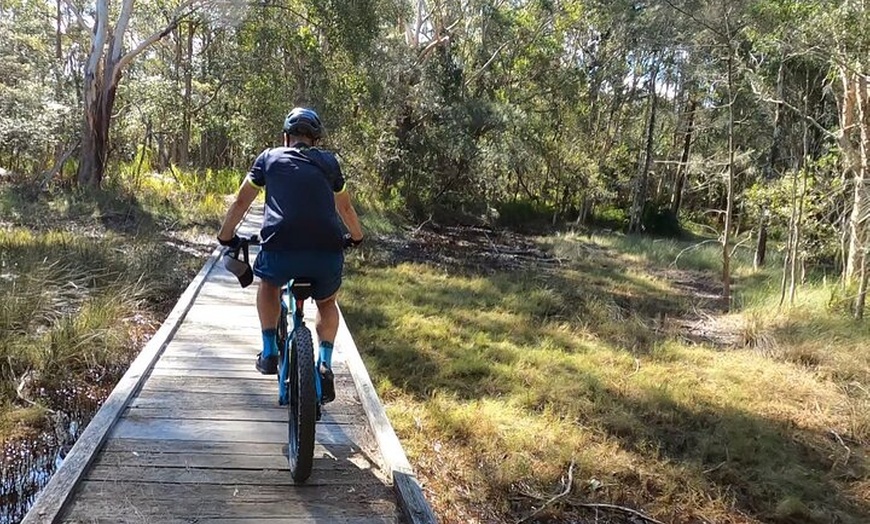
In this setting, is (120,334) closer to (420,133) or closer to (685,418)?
(685,418)

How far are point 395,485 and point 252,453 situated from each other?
2.58 feet

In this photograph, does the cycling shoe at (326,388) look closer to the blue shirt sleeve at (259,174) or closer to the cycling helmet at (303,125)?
the blue shirt sleeve at (259,174)

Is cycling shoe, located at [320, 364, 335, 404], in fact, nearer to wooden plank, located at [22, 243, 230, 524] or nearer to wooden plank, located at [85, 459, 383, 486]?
wooden plank, located at [85, 459, 383, 486]

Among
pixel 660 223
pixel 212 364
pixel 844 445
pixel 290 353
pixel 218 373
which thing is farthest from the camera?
pixel 660 223

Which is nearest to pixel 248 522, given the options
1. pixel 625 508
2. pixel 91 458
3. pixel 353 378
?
pixel 91 458

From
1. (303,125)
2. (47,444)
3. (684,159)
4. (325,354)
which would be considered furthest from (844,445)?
(684,159)

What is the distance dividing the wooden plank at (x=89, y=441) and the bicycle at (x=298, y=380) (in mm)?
915

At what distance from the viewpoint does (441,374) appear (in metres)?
5.98

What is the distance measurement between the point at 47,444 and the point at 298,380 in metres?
2.21

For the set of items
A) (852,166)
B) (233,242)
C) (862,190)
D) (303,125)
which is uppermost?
(852,166)

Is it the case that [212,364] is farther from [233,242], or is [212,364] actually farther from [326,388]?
[326,388]

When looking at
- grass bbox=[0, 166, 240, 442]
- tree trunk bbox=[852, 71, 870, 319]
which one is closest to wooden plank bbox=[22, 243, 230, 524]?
grass bbox=[0, 166, 240, 442]

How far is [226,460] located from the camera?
317 centimetres

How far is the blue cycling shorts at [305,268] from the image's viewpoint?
298 centimetres
